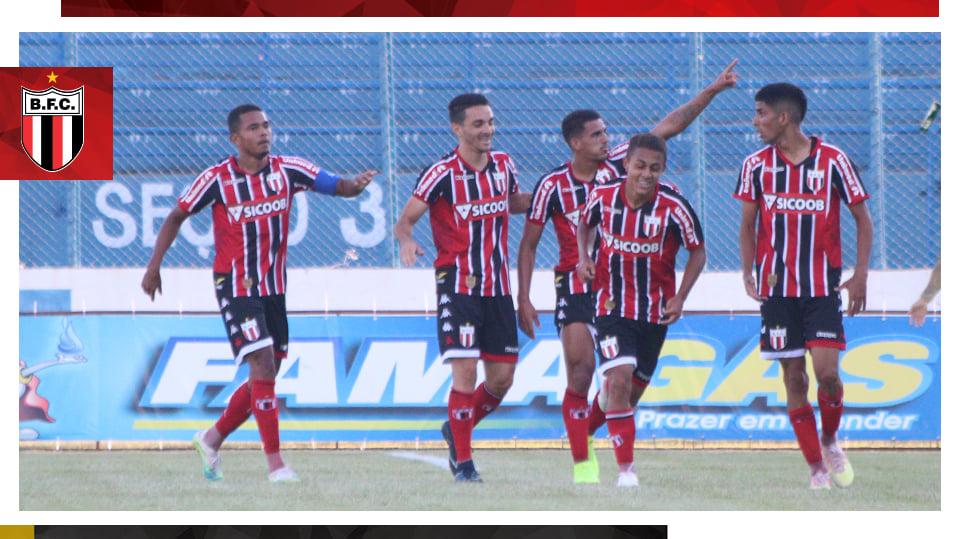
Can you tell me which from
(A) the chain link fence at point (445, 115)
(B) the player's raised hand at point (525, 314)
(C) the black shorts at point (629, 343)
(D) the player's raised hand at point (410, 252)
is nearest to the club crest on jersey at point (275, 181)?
(A) the chain link fence at point (445, 115)

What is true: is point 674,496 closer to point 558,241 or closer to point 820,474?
point 820,474

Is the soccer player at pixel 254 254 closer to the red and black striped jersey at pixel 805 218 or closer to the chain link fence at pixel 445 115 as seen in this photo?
the chain link fence at pixel 445 115

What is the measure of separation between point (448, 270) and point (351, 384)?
0.94 meters

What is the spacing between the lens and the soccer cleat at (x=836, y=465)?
6805 millimetres

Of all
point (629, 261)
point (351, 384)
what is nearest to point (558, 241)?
point (629, 261)

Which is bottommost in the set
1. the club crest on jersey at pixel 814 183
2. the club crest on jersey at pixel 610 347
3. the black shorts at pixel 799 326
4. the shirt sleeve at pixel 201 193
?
the club crest on jersey at pixel 610 347

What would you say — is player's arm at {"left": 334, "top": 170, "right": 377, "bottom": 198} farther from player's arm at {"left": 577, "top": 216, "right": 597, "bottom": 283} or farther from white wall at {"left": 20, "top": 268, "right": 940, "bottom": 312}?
A: player's arm at {"left": 577, "top": 216, "right": 597, "bottom": 283}

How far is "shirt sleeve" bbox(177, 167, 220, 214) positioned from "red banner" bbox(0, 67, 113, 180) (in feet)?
1.41

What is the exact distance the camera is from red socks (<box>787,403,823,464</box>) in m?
6.76

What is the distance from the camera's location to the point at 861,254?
671 cm

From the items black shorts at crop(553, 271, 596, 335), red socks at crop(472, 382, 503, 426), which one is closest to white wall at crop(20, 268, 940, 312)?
black shorts at crop(553, 271, 596, 335)

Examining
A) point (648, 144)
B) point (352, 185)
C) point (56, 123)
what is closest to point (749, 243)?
point (648, 144)

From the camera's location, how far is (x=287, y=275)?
7.10 m
